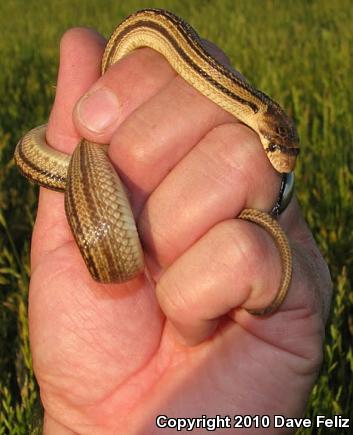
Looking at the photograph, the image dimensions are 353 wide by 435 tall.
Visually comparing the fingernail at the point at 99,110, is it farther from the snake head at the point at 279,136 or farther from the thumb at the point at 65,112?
the snake head at the point at 279,136

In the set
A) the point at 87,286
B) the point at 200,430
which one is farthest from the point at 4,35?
the point at 200,430

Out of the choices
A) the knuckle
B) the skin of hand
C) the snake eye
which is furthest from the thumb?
the snake eye

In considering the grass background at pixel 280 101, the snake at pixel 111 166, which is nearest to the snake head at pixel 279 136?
the snake at pixel 111 166

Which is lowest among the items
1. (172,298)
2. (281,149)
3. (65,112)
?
(172,298)

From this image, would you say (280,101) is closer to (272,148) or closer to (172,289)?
(272,148)

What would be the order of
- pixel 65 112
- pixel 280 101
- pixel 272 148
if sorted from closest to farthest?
pixel 272 148
pixel 65 112
pixel 280 101

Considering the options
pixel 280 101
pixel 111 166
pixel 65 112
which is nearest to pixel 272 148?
pixel 111 166
